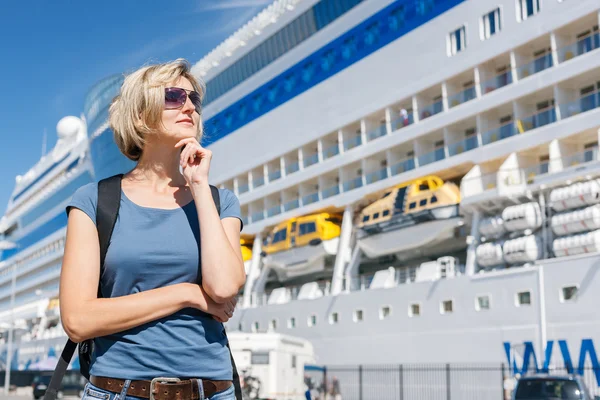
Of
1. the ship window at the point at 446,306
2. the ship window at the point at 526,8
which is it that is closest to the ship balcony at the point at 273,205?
the ship window at the point at 446,306

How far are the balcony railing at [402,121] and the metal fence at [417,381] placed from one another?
7480 mm

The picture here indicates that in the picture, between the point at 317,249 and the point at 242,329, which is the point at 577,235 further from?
the point at 242,329

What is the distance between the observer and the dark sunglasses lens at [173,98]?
2586 millimetres

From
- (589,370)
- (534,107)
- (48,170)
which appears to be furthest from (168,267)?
(48,170)

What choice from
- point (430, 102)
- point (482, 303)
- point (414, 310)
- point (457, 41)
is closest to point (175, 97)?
point (482, 303)

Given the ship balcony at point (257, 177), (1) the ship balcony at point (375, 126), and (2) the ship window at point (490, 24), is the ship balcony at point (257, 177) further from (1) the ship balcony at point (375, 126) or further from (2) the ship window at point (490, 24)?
(2) the ship window at point (490, 24)

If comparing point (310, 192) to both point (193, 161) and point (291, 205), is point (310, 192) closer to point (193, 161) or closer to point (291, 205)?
point (291, 205)

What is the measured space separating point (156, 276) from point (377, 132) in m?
23.0

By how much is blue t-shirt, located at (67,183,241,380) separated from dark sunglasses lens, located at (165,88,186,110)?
0.35m

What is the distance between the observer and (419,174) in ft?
75.0

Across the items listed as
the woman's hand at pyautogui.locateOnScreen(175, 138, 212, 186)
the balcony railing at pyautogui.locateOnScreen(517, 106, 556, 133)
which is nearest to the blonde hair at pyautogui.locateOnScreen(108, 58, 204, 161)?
the woman's hand at pyautogui.locateOnScreen(175, 138, 212, 186)

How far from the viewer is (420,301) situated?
66.4 feet

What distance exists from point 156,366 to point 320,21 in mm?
27376

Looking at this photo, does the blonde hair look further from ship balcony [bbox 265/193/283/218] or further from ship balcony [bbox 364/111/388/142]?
ship balcony [bbox 265/193/283/218]
